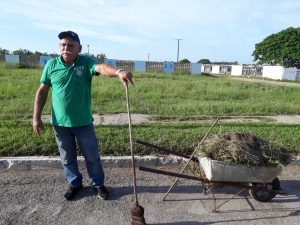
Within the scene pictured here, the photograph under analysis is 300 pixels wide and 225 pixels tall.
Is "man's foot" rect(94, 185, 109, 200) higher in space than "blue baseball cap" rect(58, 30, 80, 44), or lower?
lower

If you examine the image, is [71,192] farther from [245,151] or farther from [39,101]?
[245,151]

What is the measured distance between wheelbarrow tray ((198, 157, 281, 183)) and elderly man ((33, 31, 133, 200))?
1.27 meters

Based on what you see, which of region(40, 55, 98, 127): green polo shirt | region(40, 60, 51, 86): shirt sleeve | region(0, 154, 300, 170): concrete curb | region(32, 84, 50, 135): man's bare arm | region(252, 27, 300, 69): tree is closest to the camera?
region(40, 55, 98, 127): green polo shirt

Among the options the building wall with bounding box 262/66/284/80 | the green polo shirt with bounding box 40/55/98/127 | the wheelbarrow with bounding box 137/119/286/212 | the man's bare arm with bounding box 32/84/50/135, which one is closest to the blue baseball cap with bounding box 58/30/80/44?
the green polo shirt with bounding box 40/55/98/127

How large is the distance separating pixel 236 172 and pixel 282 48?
2186 inches

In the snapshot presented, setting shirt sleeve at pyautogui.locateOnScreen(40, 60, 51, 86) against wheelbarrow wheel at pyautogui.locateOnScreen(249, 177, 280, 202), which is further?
wheelbarrow wheel at pyautogui.locateOnScreen(249, 177, 280, 202)

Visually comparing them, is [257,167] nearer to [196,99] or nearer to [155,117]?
[155,117]

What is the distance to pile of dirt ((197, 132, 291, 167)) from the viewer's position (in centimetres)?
378

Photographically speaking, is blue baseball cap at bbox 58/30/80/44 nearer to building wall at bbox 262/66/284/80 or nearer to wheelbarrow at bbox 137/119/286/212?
wheelbarrow at bbox 137/119/286/212

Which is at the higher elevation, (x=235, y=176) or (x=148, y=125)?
(x=235, y=176)

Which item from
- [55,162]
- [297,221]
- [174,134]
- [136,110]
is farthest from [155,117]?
[297,221]

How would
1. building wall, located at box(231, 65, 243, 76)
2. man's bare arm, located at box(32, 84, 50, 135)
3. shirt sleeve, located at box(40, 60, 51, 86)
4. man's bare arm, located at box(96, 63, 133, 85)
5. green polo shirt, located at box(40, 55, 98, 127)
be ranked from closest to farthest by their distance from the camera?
1. man's bare arm, located at box(96, 63, 133, 85)
2. green polo shirt, located at box(40, 55, 98, 127)
3. shirt sleeve, located at box(40, 60, 51, 86)
4. man's bare arm, located at box(32, 84, 50, 135)
5. building wall, located at box(231, 65, 243, 76)

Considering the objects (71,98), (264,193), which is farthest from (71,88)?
(264,193)

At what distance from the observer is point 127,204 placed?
407cm
